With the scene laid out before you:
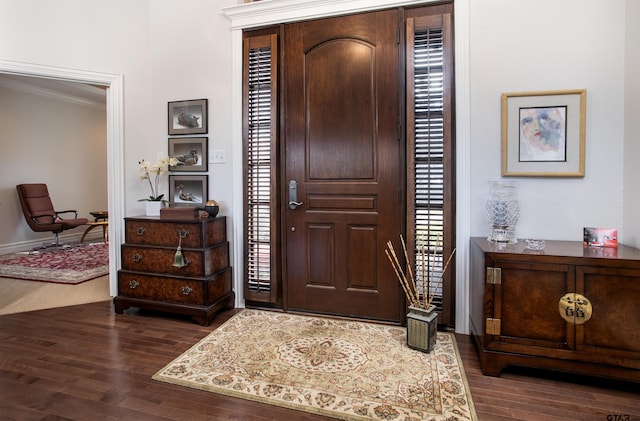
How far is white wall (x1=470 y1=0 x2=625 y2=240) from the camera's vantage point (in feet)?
7.23

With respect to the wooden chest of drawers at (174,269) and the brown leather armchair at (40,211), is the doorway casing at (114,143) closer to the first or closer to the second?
the wooden chest of drawers at (174,269)

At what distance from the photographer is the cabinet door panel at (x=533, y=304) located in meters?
1.81

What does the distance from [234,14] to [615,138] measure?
9.93ft

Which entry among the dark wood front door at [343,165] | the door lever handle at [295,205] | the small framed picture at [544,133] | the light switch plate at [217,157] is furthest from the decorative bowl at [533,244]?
the light switch plate at [217,157]

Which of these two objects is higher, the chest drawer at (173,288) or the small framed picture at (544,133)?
the small framed picture at (544,133)

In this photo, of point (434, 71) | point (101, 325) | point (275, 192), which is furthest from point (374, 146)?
point (101, 325)

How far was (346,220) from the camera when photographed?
2.71 meters

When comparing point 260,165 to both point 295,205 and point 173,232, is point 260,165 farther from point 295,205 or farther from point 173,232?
point 173,232

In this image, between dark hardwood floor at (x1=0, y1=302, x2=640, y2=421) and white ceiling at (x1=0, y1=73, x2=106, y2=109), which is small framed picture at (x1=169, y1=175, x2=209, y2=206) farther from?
white ceiling at (x1=0, y1=73, x2=106, y2=109)

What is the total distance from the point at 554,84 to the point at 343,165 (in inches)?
61.0

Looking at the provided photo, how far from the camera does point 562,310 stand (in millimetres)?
1805

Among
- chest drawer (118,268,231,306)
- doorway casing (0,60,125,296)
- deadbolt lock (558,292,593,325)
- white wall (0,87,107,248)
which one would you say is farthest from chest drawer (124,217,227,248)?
white wall (0,87,107,248)

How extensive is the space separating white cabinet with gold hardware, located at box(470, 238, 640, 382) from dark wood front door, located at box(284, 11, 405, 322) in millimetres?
801

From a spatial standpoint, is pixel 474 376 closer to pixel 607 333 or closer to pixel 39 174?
pixel 607 333
